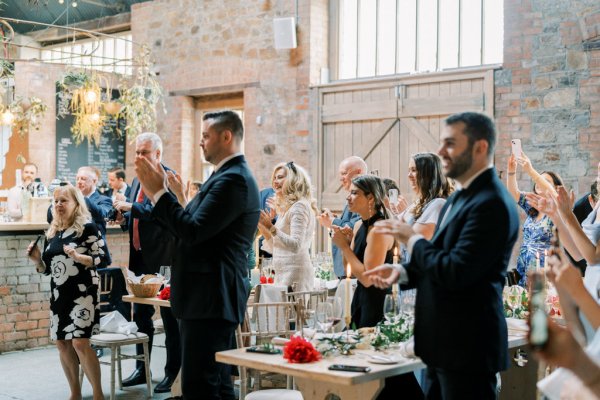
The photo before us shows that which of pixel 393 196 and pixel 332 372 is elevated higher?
pixel 393 196

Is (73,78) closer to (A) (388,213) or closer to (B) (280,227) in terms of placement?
(B) (280,227)

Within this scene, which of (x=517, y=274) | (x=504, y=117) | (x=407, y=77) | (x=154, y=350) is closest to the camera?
(x=517, y=274)

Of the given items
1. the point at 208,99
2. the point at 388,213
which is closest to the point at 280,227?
the point at 388,213

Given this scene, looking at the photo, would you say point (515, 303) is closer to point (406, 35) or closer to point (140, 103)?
point (406, 35)

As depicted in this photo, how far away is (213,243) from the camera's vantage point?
3.63m

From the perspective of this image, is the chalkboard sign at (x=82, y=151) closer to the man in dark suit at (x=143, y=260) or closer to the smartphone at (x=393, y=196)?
the man in dark suit at (x=143, y=260)

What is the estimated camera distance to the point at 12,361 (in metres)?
7.14

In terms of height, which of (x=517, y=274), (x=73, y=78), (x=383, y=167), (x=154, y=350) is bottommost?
(x=154, y=350)

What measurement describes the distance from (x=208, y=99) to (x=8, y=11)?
17.3 feet

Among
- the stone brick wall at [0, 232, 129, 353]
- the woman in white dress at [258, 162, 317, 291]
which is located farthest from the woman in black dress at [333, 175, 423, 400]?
the stone brick wall at [0, 232, 129, 353]

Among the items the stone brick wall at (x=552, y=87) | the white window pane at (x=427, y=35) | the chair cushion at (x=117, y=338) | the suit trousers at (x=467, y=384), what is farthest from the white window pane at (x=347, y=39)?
the suit trousers at (x=467, y=384)

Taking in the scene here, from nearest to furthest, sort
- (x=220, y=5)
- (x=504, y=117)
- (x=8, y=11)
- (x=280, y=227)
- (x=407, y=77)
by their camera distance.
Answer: (x=280, y=227) < (x=504, y=117) < (x=407, y=77) < (x=220, y=5) < (x=8, y=11)

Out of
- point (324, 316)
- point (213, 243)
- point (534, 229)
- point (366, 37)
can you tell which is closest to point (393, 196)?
point (534, 229)

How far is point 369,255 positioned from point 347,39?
6275mm
